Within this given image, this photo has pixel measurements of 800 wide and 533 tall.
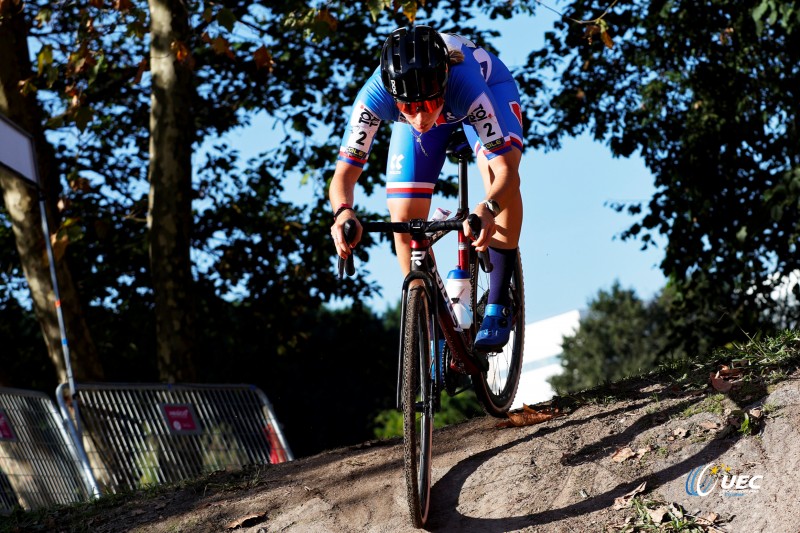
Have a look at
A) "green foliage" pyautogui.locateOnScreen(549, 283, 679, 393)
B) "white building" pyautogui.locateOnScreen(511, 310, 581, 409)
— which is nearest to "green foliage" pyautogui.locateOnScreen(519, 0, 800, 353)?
"green foliage" pyautogui.locateOnScreen(549, 283, 679, 393)

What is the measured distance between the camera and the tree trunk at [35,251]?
1156 centimetres

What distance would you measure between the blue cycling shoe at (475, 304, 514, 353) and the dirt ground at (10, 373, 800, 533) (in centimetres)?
60

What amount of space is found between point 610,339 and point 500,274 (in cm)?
6899

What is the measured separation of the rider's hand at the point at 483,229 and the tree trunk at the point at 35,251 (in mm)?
8262

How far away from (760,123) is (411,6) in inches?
300

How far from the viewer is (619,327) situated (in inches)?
2837

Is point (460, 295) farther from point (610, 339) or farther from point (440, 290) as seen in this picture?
point (610, 339)

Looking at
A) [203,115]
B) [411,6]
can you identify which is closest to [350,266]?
[411,6]

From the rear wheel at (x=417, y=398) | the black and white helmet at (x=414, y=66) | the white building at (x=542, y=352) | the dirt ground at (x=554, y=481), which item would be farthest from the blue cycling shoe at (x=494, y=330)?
the white building at (x=542, y=352)

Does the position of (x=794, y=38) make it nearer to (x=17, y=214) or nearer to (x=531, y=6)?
(x=531, y=6)

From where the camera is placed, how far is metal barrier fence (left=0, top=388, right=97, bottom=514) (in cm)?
726

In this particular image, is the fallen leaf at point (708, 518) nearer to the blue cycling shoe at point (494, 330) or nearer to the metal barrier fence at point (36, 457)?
the blue cycling shoe at point (494, 330)

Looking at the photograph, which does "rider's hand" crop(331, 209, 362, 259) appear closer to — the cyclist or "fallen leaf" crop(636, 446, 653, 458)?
the cyclist

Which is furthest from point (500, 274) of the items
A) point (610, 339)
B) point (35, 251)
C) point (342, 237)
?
point (610, 339)
